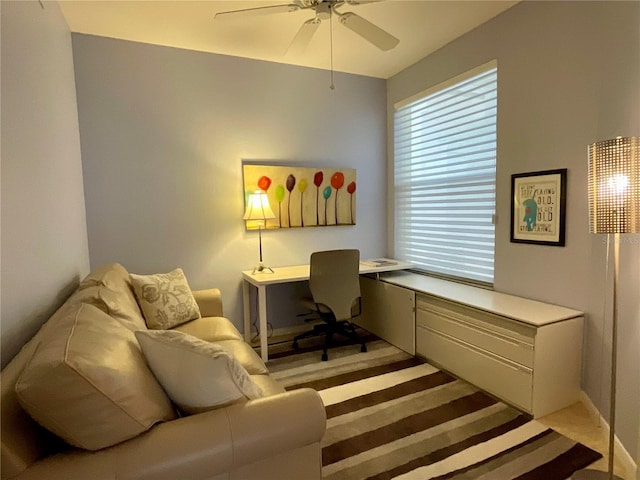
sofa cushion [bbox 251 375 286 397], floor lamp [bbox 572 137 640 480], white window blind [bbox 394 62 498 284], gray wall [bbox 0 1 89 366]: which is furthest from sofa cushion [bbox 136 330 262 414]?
white window blind [bbox 394 62 498 284]

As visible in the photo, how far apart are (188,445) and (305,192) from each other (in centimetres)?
291

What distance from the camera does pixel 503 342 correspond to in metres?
2.32

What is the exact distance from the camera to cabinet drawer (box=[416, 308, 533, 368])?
220 centimetres

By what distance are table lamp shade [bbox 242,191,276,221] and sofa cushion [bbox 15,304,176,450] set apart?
217 cm

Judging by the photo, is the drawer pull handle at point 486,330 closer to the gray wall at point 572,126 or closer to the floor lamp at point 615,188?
the gray wall at point 572,126

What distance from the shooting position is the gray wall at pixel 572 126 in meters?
1.92

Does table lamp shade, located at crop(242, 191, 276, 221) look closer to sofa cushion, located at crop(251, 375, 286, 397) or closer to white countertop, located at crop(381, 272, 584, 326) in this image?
white countertop, located at crop(381, 272, 584, 326)

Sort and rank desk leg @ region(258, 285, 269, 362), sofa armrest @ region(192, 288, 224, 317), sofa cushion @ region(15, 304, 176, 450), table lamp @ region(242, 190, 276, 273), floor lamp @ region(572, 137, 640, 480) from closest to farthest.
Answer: sofa cushion @ region(15, 304, 176, 450) < floor lamp @ region(572, 137, 640, 480) < sofa armrest @ region(192, 288, 224, 317) < desk leg @ region(258, 285, 269, 362) < table lamp @ region(242, 190, 276, 273)

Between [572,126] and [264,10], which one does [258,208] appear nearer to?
[264,10]

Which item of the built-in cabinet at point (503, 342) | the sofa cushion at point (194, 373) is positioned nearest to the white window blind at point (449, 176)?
the built-in cabinet at point (503, 342)

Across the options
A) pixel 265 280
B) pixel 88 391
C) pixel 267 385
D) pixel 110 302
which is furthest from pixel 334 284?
pixel 88 391

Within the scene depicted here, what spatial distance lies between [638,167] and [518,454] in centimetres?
149

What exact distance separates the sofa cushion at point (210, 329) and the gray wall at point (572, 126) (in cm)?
208

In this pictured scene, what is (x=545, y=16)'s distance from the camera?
7.98 feet
